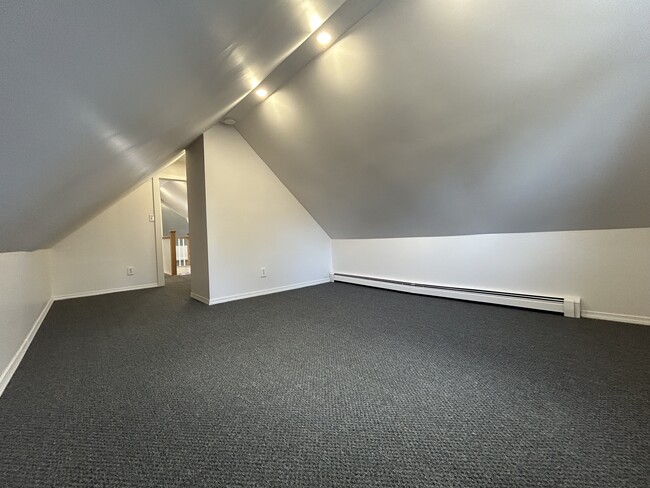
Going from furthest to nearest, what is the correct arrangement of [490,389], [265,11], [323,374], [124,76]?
[323,374], [490,389], [265,11], [124,76]

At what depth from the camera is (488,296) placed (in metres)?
2.94

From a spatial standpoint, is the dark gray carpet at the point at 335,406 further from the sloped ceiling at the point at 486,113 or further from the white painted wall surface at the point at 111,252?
the white painted wall surface at the point at 111,252

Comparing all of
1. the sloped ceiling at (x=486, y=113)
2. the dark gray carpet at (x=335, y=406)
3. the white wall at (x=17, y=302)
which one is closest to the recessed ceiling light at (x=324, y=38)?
the sloped ceiling at (x=486, y=113)

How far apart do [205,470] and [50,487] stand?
0.48 m

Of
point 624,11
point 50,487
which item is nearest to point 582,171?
point 624,11

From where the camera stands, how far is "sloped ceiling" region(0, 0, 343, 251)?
0.54 metres

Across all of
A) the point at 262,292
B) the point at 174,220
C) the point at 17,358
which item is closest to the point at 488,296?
the point at 262,292

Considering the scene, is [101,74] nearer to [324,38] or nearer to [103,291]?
[324,38]

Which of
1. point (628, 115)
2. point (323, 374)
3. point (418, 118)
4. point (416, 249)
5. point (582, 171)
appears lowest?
point (323, 374)

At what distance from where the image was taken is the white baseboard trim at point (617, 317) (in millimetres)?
2230

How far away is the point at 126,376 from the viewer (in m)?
1.59

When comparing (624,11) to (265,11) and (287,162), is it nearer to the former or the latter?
(265,11)

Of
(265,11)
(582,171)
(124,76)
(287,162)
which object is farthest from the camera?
(287,162)

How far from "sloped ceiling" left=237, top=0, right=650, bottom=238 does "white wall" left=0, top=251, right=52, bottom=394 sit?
8.19 ft
